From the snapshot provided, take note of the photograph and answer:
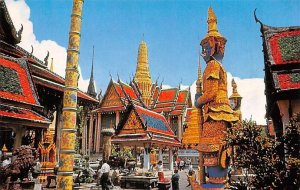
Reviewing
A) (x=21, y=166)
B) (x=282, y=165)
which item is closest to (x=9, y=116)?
(x=21, y=166)

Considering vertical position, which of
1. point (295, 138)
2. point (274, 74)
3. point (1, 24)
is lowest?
point (295, 138)

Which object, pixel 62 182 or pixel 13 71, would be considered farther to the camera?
pixel 13 71

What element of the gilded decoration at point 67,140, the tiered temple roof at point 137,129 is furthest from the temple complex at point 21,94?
the gilded decoration at point 67,140

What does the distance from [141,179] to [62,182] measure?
431 inches

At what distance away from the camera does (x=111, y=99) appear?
3856cm

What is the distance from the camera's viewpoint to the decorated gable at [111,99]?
124 ft

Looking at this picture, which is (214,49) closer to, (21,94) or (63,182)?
(63,182)

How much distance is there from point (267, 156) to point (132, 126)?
1469 centimetres

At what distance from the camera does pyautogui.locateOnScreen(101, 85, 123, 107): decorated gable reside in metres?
37.9

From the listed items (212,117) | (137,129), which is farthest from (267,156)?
(137,129)

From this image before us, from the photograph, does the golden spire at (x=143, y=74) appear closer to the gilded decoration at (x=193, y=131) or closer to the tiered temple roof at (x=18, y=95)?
the tiered temple roof at (x=18, y=95)

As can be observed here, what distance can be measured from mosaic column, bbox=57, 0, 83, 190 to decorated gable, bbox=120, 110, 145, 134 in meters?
14.6

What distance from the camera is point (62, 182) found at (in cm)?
429

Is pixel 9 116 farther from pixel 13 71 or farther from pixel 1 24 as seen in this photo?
pixel 1 24
